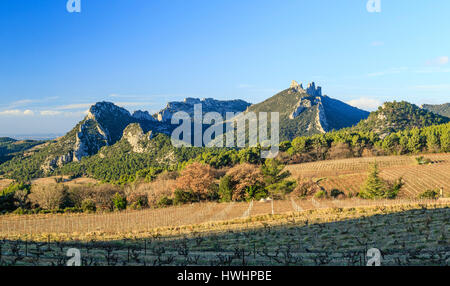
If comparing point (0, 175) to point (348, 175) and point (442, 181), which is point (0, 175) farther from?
point (442, 181)

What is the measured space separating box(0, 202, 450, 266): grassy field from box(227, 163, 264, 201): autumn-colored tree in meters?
19.5

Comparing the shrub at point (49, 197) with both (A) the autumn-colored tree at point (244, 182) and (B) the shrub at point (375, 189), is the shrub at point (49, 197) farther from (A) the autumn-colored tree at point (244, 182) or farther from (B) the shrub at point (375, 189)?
(B) the shrub at point (375, 189)

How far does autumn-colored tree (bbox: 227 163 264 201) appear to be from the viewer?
1483 inches

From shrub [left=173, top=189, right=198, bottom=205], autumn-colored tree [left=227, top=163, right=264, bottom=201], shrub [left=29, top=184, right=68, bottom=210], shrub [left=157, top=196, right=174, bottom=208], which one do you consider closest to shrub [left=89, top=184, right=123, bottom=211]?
shrub [left=29, top=184, right=68, bottom=210]

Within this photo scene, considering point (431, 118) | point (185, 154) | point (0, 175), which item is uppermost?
point (431, 118)

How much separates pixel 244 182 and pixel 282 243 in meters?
25.8

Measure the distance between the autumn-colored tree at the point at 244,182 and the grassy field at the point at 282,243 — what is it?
19.5 m

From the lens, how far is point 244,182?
124 ft

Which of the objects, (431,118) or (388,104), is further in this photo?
(388,104)

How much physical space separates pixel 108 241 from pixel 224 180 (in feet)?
83.0

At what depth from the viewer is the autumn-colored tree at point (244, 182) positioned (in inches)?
1483

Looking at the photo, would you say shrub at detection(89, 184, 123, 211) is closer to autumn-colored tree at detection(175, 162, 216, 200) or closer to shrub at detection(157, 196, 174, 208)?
shrub at detection(157, 196, 174, 208)

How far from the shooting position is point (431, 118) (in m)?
98.8
